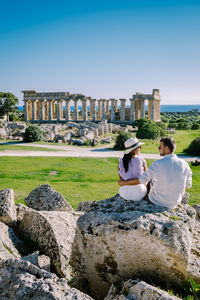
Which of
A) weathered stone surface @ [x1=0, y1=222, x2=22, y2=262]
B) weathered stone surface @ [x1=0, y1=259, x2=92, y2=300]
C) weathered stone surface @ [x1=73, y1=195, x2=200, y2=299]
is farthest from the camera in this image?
weathered stone surface @ [x1=0, y1=222, x2=22, y2=262]

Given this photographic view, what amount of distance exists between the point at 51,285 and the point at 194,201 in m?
9.10

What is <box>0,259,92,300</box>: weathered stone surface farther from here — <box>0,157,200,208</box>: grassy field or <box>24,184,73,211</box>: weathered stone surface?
<box>0,157,200,208</box>: grassy field

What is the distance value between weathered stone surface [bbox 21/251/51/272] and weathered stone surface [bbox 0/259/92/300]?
74 cm

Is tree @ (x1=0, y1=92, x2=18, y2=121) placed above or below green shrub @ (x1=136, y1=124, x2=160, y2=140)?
above

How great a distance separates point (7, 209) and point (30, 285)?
9.02 feet

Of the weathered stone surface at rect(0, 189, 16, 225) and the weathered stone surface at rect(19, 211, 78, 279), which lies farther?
the weathered stone surface at rect(0, 189, 16, 225)

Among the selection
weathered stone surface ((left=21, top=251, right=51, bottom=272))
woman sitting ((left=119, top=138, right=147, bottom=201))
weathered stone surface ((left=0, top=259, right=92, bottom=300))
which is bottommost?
weathered stone surface ((left=21, top=251, right=51, bottom=272))

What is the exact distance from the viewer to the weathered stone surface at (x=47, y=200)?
727 cm

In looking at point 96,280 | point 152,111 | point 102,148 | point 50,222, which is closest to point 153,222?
point 96,280

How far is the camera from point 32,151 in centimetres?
2450

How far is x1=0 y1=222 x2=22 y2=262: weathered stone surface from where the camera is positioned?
15.1ft

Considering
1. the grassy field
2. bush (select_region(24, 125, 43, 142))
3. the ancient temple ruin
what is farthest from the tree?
the grassy field

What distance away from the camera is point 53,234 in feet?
16.9

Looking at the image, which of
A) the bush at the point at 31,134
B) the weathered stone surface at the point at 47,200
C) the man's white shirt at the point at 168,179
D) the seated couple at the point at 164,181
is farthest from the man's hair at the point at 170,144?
the bush at the point at 31,134
